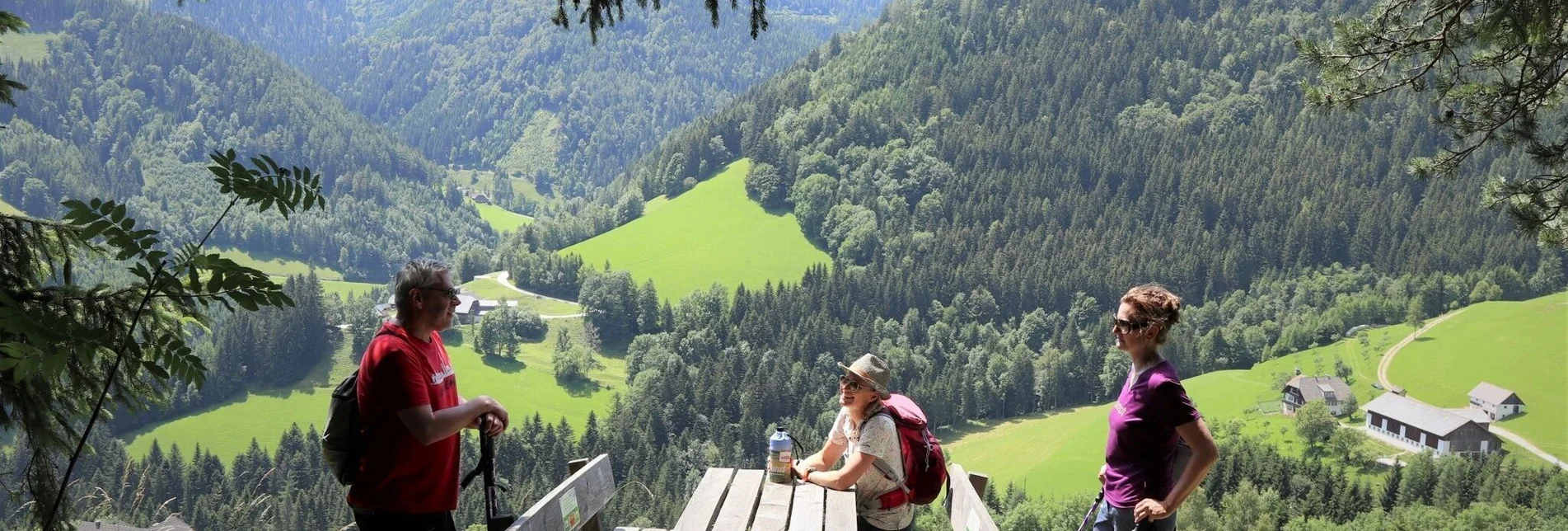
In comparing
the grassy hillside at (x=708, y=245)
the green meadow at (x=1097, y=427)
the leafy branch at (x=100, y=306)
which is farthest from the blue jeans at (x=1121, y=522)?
the grassy hillside at (x=708, y=245)

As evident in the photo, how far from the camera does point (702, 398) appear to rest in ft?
353

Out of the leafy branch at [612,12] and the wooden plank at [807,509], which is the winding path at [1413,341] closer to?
the wooden plank at [807,509]

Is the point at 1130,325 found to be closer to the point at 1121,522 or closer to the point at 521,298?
the point at 1121,522

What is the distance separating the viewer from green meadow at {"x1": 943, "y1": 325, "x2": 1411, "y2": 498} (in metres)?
85.4

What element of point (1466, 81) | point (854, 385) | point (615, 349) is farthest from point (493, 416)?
point (615, 349)

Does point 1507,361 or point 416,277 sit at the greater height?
point 416,277

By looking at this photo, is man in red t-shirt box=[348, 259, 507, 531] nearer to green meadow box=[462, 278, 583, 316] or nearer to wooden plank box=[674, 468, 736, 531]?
wooden plank box=[674, 468, 736, 531]

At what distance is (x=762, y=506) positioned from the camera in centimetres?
A: 527

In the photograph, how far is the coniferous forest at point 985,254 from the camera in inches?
3194

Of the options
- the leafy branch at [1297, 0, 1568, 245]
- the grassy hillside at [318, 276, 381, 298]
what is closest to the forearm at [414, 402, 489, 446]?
the leafy branch at [1297, 0, 1568, 245]

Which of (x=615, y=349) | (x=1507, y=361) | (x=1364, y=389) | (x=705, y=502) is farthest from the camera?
(x=615, y=349)

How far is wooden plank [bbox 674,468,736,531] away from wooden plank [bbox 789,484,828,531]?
34 centimetres

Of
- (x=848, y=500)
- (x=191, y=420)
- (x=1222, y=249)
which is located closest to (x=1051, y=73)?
(x=1222, y=249)

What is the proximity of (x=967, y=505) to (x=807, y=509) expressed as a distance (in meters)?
0.71
